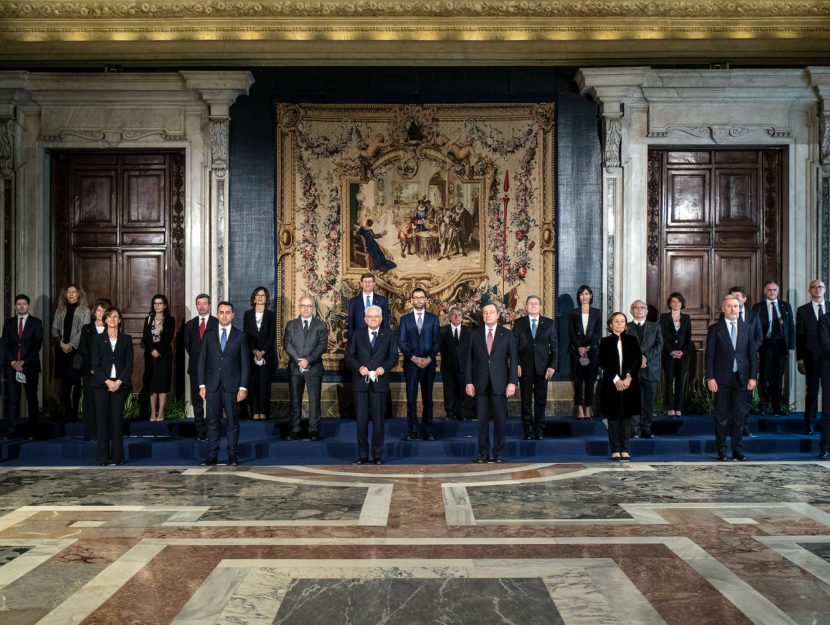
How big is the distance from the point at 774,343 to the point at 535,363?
260 cm

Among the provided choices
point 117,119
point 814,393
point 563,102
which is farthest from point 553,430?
point 117,119

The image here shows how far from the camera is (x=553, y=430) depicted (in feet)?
27.8

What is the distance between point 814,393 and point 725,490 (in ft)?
9.47

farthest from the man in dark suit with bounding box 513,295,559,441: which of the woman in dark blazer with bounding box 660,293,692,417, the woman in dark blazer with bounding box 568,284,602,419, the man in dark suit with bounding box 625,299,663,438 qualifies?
the woman in dark blazer with bounding box 660,293,692,417

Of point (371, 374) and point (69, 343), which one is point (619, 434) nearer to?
point (371, 374)

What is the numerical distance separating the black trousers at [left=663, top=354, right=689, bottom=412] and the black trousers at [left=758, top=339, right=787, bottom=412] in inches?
31.8

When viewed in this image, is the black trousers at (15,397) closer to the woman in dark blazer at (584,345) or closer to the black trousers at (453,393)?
the black trousers at (453,393)

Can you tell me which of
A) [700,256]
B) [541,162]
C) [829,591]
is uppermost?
[541,162]

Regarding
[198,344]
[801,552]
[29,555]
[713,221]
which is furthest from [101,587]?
[713,221]

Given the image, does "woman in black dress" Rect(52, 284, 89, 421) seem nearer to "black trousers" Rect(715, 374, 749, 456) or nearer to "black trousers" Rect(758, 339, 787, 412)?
"black trousers" Rect(715, 374, 749, 456)

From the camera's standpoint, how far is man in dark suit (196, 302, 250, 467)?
24.0 ft

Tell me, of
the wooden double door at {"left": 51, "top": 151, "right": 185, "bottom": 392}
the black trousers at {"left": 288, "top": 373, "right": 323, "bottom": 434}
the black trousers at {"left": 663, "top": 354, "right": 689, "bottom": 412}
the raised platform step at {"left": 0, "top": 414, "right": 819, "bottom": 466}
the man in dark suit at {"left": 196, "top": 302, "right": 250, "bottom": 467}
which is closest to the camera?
the man in dark suit at {"left": 196, "top": 302, "right": 250, "bottom": 467}

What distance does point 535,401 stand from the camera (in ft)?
27.0

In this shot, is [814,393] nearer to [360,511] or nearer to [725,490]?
[725,490]
